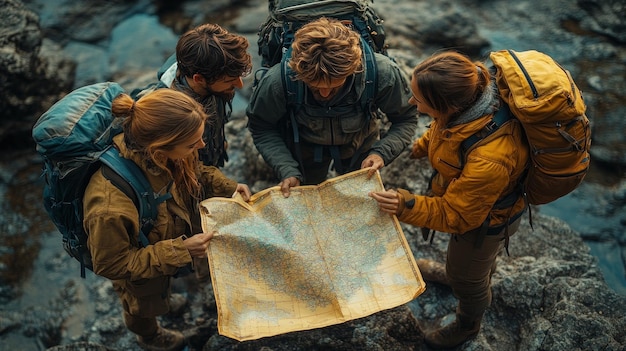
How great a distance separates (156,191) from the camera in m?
3.94

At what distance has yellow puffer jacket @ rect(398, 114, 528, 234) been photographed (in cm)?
366

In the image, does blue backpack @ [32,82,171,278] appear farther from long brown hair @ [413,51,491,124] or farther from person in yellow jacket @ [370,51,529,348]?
long brown hair @ [413,51,491,124]

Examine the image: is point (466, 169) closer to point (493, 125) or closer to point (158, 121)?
point (493, 125)

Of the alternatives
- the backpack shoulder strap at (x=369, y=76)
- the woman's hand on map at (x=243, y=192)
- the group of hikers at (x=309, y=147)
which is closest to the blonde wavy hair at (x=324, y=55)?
the group of hikers at (x=309, y=147)

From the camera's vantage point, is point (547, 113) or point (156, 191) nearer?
point (547, 113)

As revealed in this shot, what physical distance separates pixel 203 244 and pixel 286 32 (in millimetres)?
2044

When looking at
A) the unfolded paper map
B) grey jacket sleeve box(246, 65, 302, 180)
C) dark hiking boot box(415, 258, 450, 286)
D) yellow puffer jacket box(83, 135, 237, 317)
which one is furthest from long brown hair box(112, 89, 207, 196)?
dark hiking boot box(415, 258, 450, 286)

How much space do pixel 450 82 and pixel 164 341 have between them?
3865 millimetres

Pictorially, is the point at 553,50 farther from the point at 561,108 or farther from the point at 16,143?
the point at 16,143

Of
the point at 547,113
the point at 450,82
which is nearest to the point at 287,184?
the point at 450,82

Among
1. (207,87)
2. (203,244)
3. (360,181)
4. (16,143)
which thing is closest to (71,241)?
(203,244)

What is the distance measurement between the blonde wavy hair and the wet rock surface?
7.95ft

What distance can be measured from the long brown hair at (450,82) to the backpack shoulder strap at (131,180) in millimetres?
2047

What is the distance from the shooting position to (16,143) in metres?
8.66
